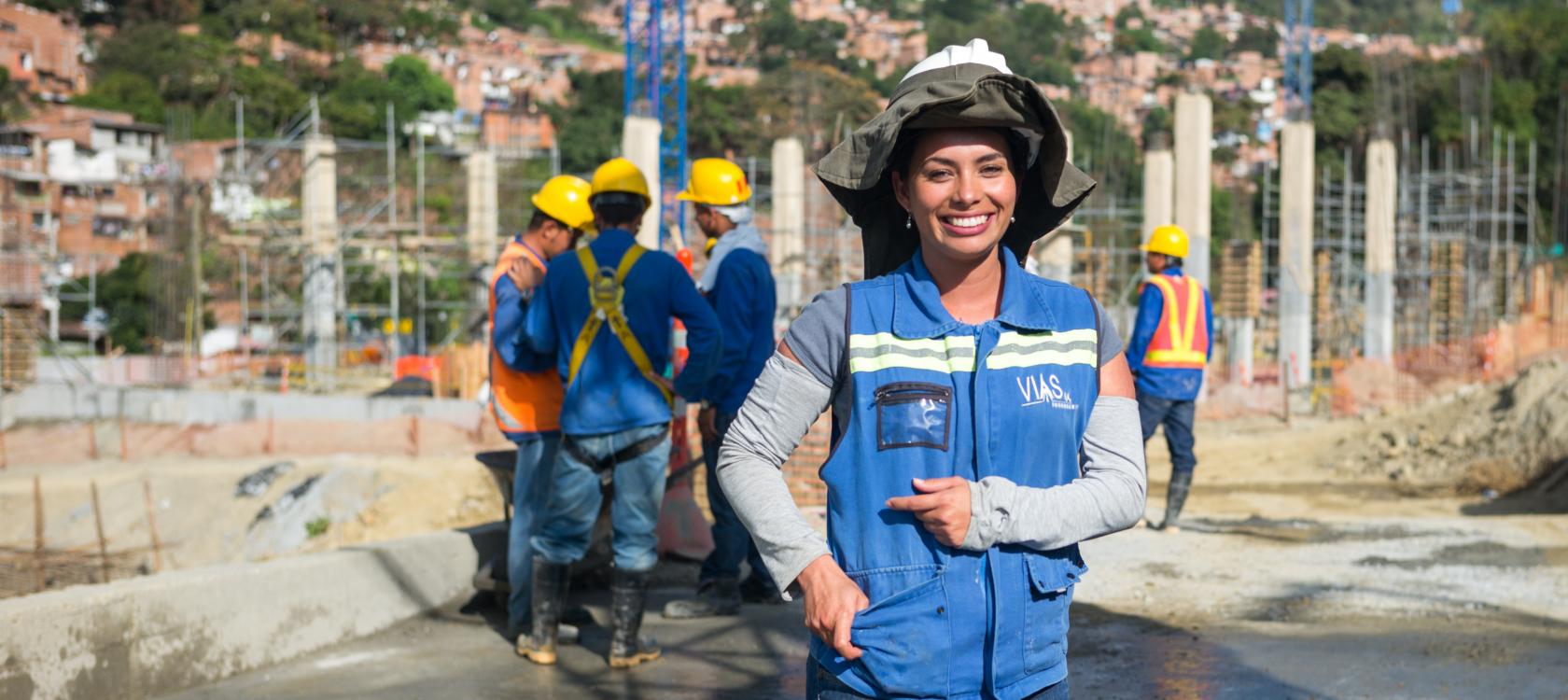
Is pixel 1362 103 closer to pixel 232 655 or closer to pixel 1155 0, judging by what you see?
pixel 232 655

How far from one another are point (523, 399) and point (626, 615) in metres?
1.06

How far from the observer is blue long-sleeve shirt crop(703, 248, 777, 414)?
693cm

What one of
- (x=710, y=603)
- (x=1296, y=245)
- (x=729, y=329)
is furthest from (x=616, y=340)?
(x=1296, y=245)

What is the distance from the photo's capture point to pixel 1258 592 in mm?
7402

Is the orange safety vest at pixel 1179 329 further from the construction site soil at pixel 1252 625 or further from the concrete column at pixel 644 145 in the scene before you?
the concrete column at pixel 644 145

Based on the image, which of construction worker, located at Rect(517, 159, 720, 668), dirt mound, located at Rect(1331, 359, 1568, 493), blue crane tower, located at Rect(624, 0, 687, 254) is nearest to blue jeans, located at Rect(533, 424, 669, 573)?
construction worker, located at Rect(517, 159, 720, 668)

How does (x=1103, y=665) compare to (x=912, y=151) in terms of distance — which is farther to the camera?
(x=1103, y=665)

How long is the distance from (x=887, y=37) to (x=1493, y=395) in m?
128

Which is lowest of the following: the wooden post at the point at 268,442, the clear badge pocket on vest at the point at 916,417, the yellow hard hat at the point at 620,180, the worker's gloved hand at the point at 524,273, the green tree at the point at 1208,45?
→ the wooden post at the point at 268,442

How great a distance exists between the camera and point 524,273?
21.8 feet

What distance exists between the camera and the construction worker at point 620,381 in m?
6.05

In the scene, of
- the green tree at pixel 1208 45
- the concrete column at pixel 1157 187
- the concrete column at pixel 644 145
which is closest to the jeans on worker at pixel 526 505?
the concrete column at pixel 1157 187

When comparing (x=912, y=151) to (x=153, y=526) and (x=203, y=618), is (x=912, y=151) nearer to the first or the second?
(x=203, y=618)

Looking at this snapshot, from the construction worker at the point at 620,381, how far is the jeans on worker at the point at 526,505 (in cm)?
41
